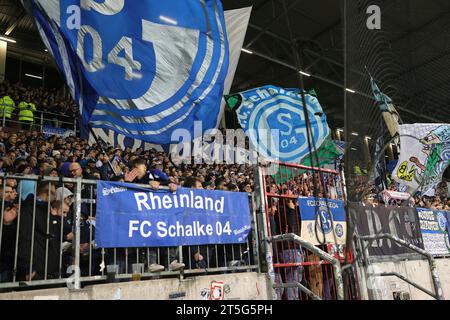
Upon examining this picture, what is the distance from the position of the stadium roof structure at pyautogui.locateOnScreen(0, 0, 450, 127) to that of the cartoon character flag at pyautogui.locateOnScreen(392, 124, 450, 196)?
1.03 meters

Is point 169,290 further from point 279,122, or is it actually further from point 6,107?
point 6,107

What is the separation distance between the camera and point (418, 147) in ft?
30.9

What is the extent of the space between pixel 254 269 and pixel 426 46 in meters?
12.9

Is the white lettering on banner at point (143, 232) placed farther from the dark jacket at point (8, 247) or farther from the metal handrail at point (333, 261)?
the metal handrail at point (333, 261)

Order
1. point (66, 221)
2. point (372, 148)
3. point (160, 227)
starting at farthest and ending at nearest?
point (372, 148) → point (160, 227) → point (66, 221)

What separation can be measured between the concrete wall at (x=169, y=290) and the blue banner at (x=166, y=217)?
1.53ft

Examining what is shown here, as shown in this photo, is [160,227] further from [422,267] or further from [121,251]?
[422,267]

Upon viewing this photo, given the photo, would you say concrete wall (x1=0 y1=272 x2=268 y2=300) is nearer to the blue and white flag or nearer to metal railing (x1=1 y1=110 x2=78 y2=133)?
the blue and white flag

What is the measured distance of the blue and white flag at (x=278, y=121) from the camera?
7.64m

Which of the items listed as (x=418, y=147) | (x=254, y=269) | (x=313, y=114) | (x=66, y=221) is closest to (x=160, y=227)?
(x=66, y=221)

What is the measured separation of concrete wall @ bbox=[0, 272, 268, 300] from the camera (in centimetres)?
374

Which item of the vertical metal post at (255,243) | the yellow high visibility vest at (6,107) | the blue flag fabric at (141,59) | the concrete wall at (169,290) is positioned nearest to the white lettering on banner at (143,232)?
the concrete wall at (169,290)

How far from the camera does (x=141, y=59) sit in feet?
18.3

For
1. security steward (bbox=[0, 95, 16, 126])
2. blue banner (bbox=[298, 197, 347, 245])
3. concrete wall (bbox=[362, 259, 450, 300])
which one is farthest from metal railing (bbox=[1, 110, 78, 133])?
concrete wall (bbox=[362, 259, 450, 300])
